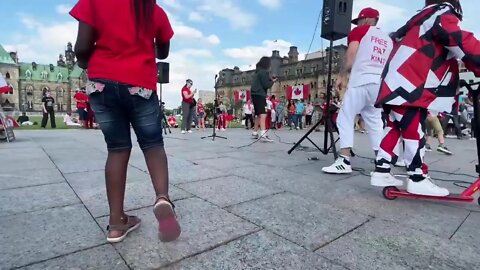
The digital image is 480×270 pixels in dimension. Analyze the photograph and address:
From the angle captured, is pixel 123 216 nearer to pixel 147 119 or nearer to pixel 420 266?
pixel 147 119

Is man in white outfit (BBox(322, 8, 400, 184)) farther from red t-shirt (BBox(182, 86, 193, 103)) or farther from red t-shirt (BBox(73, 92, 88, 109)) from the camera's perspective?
red t-shirt (BBox(73, 92, 88, 109))

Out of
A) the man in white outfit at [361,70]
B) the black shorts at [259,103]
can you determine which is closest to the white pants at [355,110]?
the man in white outfit at [361,70]

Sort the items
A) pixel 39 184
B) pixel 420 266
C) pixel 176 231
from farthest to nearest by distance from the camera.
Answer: pixel 39 184 → pixel 176 231 → pixel 420 266

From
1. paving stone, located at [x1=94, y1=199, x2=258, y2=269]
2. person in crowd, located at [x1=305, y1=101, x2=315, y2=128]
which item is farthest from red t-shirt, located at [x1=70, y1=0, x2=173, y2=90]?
person in crowd, located at [x1=305, y1=101, x2=315, y2=128]

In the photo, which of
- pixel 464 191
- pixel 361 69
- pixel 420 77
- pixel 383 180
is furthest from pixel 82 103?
pixel 464 191

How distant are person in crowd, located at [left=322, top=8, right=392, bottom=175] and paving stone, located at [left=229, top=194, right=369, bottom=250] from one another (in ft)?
5.02

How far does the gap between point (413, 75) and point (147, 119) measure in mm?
2260

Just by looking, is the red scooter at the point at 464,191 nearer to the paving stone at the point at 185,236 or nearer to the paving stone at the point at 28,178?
the paving stone at the point at 185,236

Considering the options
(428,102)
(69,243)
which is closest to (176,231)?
(69,243)

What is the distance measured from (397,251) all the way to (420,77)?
1.63 metres

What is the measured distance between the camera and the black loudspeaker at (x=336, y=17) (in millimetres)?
5277

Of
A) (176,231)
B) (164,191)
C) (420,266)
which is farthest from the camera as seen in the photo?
(164,191)

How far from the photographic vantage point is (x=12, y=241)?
67.2 inches

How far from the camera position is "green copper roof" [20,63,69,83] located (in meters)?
103
